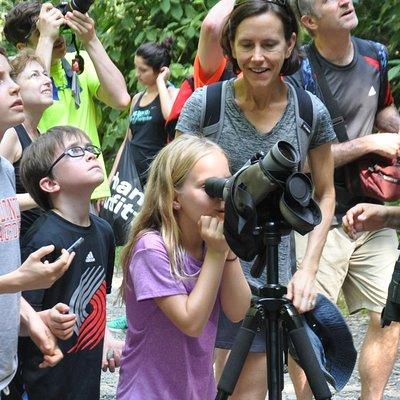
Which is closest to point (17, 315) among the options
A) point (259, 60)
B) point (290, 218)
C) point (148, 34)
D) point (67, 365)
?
point (67, 365)

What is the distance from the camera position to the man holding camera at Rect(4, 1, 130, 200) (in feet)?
16.3

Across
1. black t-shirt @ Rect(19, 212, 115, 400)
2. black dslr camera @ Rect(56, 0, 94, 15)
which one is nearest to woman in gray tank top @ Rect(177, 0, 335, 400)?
black t-shirt @ Rect(19, 212, 115, 400)

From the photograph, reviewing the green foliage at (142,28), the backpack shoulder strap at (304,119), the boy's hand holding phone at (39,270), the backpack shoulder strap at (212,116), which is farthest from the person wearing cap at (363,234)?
the green foliage at (142,28)

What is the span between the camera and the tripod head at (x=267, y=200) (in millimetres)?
2646

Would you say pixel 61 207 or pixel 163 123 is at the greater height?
pixel 61 207

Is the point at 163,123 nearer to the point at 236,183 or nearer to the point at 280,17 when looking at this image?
the point at 280,17

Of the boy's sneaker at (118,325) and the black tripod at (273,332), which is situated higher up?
the black tripod at (273,332)

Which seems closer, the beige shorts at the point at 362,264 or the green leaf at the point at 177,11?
the beige shorts at the point at 362,264

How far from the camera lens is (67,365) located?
352cm

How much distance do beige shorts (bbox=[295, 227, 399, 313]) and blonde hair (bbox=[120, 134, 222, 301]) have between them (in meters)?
1.42

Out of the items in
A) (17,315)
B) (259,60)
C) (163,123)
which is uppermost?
(259,60)

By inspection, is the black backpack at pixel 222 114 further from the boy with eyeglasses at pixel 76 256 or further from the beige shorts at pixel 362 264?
the beige shorts at pixel 362 264

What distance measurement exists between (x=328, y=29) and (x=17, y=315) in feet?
7.08

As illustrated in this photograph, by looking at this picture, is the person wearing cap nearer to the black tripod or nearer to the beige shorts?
the beige shorts
